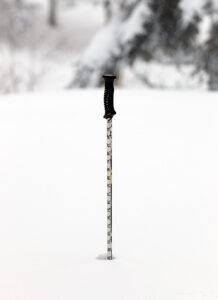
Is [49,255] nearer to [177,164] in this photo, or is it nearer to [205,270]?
[205,270]

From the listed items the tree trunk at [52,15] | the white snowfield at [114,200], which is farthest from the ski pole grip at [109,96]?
the tree trunk at [52,15]

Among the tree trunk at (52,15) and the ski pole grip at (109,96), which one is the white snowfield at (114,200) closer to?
the ski pole grip at (109,96)

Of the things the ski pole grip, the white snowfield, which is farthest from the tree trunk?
the ski pole grip

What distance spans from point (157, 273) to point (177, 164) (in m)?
1.62

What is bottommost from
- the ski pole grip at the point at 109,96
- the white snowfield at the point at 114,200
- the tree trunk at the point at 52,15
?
the white snowfield at the point at 114,200

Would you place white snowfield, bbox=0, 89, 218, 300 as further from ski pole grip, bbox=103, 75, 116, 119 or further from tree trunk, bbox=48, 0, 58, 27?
tree trunk, bbox=48, 0, 58, 27

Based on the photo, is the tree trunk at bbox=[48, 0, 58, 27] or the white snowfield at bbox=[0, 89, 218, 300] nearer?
the white snowfield at bbox=[0, 89, 218, 300]

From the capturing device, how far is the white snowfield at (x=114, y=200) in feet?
8.25

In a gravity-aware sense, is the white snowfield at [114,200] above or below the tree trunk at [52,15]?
below

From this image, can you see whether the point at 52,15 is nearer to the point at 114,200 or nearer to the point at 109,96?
the point at 114,200

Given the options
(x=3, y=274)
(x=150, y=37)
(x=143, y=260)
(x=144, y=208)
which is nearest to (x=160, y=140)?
(x=144, y=208)

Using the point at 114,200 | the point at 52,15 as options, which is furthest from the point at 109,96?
the point at 52,15

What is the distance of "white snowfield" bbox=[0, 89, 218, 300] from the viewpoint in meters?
2.52

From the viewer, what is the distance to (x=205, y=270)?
260 cm
